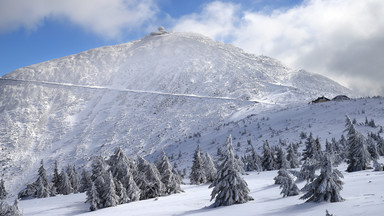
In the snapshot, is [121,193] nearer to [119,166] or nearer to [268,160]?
[119,166]

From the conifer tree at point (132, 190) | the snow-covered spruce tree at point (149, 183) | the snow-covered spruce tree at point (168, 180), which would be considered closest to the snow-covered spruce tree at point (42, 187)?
the snow-covered spruce tree at point (149, 183)

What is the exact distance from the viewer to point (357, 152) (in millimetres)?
27578

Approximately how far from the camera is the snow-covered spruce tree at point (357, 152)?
2722cm

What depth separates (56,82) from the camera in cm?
15550

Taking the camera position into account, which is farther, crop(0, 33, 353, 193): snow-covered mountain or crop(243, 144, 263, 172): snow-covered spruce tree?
crop(0, 33, 353, 193): snow-covered mountain

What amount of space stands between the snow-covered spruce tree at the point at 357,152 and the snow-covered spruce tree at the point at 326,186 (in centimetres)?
1687

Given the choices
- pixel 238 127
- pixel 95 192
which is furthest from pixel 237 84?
pixel 95 192

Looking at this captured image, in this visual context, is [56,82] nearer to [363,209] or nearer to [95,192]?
[95,192]

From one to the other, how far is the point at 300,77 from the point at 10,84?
514 feet

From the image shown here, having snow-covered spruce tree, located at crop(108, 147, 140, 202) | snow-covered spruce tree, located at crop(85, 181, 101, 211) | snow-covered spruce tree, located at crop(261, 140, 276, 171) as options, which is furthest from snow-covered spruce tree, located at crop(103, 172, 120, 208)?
snow-covered spruce tree, located at crop(261, 140, 276, 171)

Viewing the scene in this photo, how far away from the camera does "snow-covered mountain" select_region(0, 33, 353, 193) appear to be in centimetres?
9762

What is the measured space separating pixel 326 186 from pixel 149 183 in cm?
2388

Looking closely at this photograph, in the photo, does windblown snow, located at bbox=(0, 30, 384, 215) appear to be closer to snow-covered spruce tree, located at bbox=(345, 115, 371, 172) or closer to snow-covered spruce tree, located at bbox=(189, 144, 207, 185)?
snow-covered spruce tree, located at bbox=(189, 144, 207, 185)

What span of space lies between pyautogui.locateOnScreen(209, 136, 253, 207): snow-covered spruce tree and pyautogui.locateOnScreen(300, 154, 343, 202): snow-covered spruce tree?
521 cm
